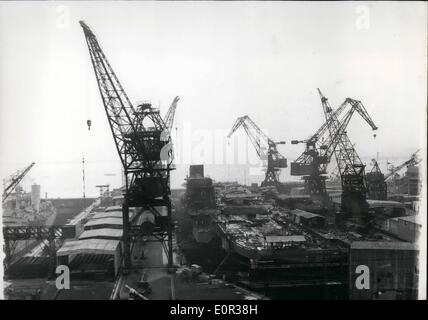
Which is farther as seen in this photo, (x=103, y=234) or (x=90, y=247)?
(x=103, y=234)

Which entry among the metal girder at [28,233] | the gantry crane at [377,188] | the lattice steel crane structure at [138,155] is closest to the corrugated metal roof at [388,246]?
the lattice steel crane structure at [138,155]

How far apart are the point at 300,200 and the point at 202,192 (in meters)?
18.3

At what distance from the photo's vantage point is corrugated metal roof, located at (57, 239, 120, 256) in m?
31.1

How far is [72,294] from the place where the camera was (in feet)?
87.9

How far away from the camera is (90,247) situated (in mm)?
31844

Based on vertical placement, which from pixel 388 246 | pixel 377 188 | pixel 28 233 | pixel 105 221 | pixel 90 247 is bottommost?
pixel 90 247

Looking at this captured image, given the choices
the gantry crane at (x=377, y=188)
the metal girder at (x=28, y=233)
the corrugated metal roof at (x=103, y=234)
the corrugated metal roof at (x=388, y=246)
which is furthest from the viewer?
the gantry crane at (x=377, y=188)

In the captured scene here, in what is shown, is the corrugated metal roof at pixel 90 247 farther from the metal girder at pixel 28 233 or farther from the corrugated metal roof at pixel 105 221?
→ the corrugated metal roof at pixel 105 221

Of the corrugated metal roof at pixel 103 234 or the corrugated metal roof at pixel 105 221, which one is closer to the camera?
the corrugated metal roof at pixel 103 234

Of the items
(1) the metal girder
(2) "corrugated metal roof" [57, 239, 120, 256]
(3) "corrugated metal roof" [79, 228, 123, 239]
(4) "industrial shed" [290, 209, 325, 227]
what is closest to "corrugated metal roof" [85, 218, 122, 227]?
(3) "corrugated metal roof" [79, 228, 123, 239]

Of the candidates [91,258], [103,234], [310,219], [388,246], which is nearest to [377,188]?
[310,219]

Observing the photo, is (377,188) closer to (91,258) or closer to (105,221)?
(105,221)

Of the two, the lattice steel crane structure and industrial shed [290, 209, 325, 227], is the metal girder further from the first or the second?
industrial shed [290, 209, 325, 227]

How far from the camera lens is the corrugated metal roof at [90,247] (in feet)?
102
